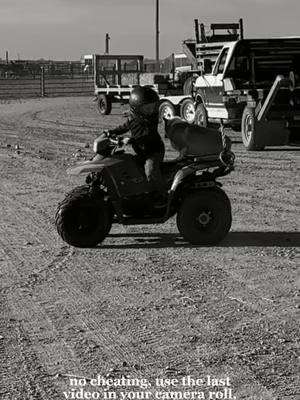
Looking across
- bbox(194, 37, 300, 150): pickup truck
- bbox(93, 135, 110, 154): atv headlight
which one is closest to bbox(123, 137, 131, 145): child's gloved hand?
bbox(93, 135, 110, 154): atv headlight

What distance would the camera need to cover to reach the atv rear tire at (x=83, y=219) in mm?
8234

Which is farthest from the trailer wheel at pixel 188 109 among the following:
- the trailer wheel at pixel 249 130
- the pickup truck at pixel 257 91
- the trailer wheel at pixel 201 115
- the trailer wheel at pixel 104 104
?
the trailer wheel at pixel 104 104

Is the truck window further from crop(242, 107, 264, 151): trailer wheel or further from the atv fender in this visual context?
the atv fender

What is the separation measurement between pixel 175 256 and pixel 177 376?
3.00m

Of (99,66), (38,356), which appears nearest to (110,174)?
(38,356)

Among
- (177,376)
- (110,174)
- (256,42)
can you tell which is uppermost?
(256,42)

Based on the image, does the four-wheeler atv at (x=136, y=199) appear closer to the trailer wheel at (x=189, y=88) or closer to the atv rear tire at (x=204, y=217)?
the atv rear tire at (x=204, y=217)

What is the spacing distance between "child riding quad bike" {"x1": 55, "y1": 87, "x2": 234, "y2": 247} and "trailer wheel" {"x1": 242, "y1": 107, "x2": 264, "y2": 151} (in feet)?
27.9

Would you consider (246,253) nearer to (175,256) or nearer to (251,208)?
(175,256)

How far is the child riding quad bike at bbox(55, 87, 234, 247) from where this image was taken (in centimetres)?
825

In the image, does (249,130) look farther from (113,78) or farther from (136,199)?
(113,78)

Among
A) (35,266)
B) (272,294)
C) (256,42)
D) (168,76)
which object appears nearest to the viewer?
(272,294)

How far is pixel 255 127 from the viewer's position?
16812 millimetres

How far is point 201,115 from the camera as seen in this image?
792 inches
